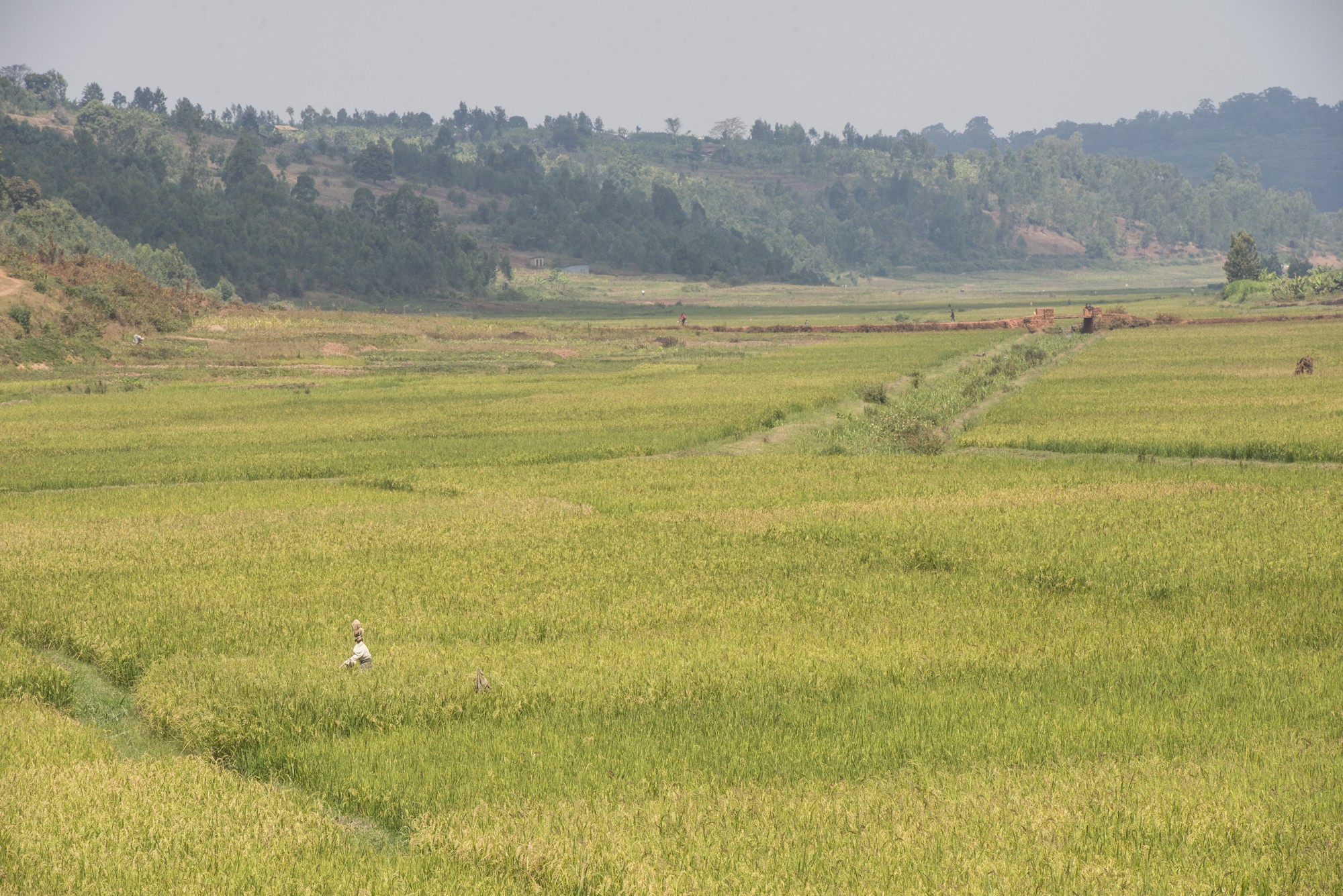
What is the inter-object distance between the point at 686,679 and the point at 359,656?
3902 mm

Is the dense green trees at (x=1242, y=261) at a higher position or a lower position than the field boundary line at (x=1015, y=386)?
higher

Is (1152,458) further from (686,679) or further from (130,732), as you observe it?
(130,732)

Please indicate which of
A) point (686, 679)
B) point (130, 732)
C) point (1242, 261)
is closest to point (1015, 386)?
point (686, 679)

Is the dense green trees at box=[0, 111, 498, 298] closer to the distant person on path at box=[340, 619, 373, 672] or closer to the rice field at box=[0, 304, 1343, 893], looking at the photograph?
the rice field at box=[0, 304, 1343, 893]

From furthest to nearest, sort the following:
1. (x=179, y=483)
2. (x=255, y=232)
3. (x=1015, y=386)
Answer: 1. (x=255, y=232)
2. (x=1015, y=386)
3. (x=179, y=483)

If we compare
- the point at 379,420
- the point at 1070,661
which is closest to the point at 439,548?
the point at 1070,661

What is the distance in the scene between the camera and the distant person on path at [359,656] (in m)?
15.3

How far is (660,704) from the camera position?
47.5 feet

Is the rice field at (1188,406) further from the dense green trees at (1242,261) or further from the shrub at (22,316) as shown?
the dense green trees at (1242,261)

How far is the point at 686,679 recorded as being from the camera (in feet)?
49.7

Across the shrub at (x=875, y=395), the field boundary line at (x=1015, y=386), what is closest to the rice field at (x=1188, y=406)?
the field boundary line at (x=1015, y=386)

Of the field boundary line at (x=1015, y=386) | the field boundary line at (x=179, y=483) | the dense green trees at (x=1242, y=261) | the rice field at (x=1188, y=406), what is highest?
the dense green trees at (x=1242, y=261)

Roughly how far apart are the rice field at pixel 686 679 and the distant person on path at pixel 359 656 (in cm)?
21

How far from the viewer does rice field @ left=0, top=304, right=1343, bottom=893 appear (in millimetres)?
10484
